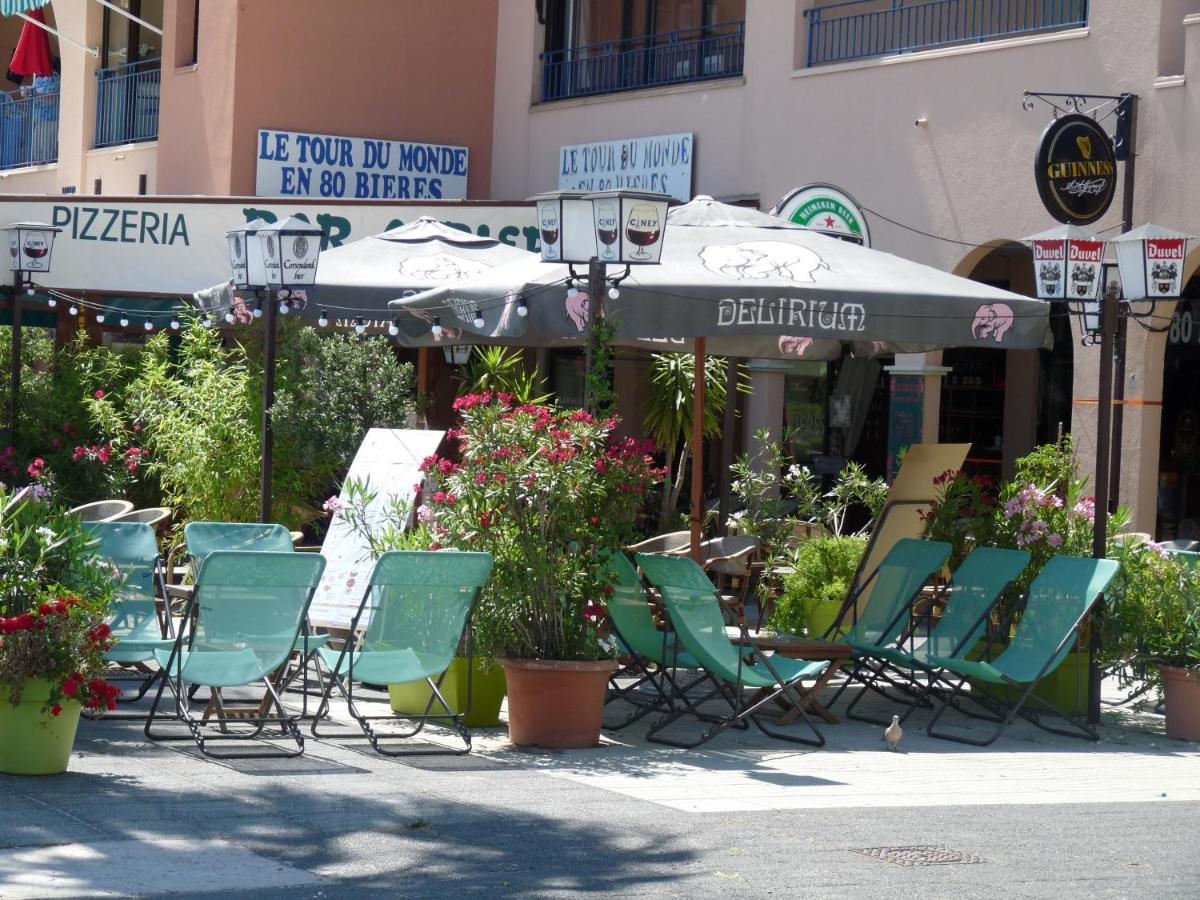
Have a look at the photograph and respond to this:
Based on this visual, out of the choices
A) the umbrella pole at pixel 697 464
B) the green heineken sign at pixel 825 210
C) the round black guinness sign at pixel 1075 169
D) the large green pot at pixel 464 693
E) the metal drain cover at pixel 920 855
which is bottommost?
the metal drain cover at pixel 920 855

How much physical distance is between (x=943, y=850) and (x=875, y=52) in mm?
11783

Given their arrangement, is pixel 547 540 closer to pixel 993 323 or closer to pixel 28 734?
pixel 28 734

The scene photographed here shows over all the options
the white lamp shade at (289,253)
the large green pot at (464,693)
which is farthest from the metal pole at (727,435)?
the large green pot at (464,693)

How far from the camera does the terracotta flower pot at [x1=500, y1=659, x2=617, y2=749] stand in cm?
853

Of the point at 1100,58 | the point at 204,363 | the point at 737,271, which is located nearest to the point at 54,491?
the point at 204,363

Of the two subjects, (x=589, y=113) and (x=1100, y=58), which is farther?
(x=589, y=113)

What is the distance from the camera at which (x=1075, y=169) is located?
1391 cm

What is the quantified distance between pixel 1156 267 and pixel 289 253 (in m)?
5.42

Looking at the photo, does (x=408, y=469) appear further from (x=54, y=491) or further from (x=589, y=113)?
(x=589, y=113)

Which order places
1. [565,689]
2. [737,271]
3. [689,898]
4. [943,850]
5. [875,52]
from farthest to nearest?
[875,52]
[737,271]
[565,689]
[943,850]
[689,898]

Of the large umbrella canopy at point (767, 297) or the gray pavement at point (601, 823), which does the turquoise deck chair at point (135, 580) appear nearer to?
the gray pavement at point (601, 823)

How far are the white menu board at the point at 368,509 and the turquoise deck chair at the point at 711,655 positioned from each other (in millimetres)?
2331

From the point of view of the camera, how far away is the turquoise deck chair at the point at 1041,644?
30.7 feet

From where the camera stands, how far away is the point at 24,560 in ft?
24.8
